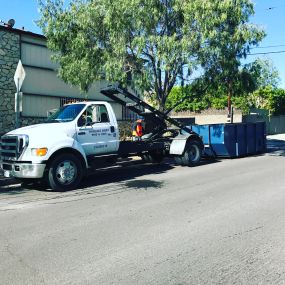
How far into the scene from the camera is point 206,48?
14.0 metres

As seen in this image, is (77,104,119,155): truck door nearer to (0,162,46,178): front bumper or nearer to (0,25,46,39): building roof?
(0,162,46,178): front bumper

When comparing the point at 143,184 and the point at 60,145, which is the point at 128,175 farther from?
the point at 60,145

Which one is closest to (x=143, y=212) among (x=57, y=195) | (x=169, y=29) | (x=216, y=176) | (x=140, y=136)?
(x=57, y=195)

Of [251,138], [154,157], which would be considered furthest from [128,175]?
[251,138]

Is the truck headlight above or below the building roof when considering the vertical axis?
below

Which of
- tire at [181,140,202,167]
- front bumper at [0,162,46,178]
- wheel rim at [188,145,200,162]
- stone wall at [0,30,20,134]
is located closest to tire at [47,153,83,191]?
front bumper at [0,162,46,178]

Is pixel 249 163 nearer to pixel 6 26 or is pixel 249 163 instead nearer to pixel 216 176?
pixel 216 176

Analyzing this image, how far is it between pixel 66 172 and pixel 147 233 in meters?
4.42

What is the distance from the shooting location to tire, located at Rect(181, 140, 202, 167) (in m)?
13.9

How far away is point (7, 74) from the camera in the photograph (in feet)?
57.7

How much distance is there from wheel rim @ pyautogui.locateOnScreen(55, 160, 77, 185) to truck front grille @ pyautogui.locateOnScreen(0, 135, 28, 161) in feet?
3.16

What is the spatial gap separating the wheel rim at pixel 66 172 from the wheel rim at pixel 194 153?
5.17 m

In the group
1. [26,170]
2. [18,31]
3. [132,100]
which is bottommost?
[26,170]

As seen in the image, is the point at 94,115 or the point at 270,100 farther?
the point at 270,100
